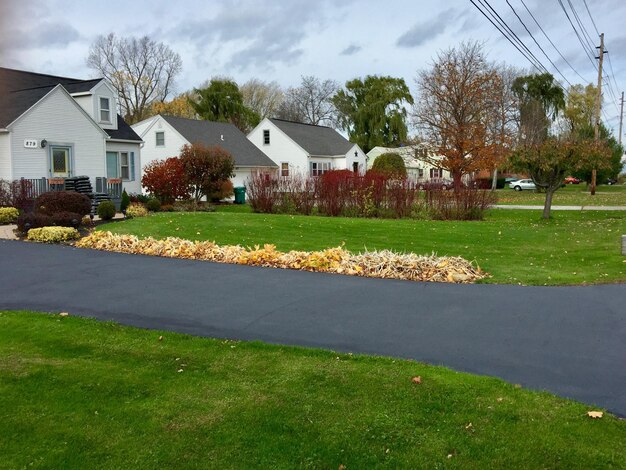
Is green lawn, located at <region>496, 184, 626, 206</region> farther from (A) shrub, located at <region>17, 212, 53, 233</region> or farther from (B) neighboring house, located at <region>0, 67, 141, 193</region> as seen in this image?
(A) shrub, located at <region>17, 212, 53, 233</region>

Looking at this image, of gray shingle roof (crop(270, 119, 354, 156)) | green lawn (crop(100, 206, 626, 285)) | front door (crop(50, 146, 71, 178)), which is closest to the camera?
green lawn (crop(100, 206, 626, 285))

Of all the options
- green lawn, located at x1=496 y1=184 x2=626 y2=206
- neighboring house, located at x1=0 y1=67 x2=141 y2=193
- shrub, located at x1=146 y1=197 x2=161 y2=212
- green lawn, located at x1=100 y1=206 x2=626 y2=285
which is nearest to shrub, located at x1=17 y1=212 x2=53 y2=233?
green lawn, located at x1=100 y1=206 x2=626 y2=285

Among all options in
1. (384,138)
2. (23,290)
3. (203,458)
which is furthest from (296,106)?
(203,458)

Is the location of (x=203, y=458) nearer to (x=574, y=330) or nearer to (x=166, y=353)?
(x=166, y=353)

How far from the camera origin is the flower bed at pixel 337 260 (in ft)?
31.3

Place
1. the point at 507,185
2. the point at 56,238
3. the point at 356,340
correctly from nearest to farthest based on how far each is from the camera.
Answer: the point at 356,340 → the point at 56,238 → the point at 507,185

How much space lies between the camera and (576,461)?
362 centimetres

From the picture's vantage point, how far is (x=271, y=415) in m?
4.26

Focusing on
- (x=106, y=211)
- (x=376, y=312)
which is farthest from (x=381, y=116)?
(x=376, y=312)

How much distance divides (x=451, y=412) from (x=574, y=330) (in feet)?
9.94

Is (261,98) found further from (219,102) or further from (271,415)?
(271,415)

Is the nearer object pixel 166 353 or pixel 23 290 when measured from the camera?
pixel 166 353

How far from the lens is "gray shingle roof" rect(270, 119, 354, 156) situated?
45959 mm

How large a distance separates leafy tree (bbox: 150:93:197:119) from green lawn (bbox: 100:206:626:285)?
4371 cm
